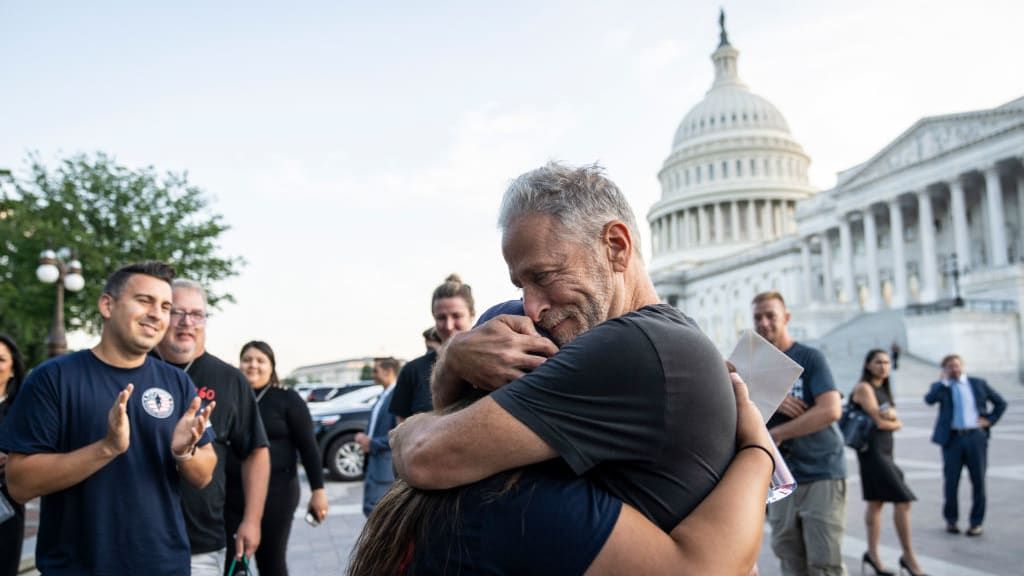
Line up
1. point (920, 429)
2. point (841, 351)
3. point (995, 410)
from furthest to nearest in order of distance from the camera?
point (841, 351) → point (920, 429) → point (995, 410)

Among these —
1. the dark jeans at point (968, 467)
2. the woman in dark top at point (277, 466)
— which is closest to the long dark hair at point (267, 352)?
the woman in dark top at point (277, 466)

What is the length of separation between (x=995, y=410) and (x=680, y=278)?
83231 mm

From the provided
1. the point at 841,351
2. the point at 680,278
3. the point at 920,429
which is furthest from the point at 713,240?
the point at 920,429

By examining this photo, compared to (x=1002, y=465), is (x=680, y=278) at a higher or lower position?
higher

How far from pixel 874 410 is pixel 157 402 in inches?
250

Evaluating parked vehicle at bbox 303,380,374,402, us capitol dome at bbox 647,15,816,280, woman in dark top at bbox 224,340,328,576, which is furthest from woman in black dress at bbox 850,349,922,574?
us capitol dome at bbox 647,15,816,280

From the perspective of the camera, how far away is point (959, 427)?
876cm

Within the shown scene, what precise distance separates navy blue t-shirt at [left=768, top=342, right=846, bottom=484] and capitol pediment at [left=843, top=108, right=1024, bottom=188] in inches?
1912

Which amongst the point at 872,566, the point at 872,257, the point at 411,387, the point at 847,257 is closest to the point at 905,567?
the point at 872,566

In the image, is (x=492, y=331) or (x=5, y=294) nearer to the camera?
(x=492, y=331)

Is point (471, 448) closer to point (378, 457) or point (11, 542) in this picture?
point (11, 542)

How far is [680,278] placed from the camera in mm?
90938

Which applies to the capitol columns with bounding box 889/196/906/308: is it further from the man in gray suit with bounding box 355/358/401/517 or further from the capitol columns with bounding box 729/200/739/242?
the man in gray suit with bounding box 355/358/401/517

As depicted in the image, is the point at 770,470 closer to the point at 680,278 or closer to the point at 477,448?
the point at 477,448
